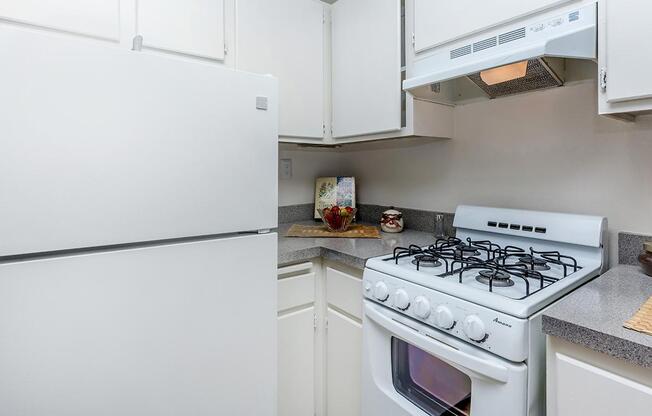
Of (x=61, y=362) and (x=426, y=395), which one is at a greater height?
(x=61, y=362)

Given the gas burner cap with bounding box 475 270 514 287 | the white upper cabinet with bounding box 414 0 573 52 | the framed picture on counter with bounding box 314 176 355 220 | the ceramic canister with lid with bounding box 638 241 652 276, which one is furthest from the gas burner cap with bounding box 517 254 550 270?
the framed picture on counter with bounding box 314 176 355 220

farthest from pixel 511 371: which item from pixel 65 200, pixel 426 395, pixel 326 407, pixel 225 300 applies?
pixel 65 200

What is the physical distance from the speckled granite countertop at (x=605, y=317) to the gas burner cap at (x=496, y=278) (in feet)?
0.47

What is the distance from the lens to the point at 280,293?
4.74ft

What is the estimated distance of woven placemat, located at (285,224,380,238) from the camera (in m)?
1.76

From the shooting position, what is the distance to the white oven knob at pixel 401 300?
1093 millimetres

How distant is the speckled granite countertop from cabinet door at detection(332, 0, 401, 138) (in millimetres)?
961

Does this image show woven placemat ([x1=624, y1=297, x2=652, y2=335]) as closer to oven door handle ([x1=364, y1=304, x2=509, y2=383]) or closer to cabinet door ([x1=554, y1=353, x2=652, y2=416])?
cabinet door ([x1=554, y1=353, x2=652, y2=416])

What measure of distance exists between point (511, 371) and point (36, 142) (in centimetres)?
122

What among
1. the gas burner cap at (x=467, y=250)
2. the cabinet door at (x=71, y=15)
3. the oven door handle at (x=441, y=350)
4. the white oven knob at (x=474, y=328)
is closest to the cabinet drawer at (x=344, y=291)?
the oven door handle at (x=441, y=350)

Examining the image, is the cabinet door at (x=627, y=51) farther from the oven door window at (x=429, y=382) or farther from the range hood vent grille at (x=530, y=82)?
the oven door window at (x=429, y=382)

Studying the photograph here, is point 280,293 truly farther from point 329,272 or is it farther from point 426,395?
point 426,395

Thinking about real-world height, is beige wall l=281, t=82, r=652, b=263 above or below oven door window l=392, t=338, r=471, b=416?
above

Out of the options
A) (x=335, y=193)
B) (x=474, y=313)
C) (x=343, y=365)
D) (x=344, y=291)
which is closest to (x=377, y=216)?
(x=335, y=193)
